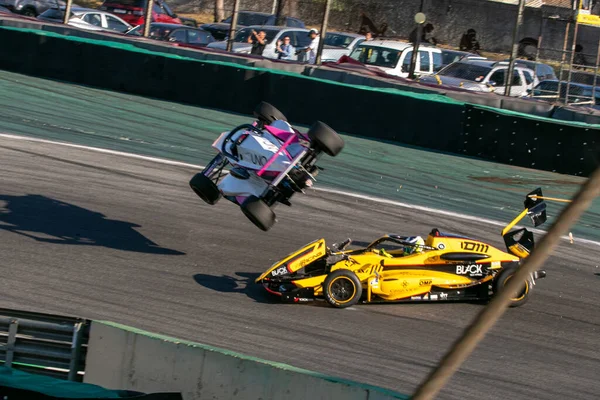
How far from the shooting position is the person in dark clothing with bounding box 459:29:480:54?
106 ft

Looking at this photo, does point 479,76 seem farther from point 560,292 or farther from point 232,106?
point 560,292

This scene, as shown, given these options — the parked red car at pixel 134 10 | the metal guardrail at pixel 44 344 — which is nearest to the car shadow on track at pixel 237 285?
the metal guardrail at pixel 44 344

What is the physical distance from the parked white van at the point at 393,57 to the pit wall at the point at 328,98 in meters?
3.88

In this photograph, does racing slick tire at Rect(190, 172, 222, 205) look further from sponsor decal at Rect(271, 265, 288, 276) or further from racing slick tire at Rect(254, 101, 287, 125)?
sponsor decal at Rect(271, 265, 288, 276)

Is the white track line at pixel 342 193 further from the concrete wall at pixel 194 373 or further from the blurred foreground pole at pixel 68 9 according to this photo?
the blurred foreground pole at pixel 68 9

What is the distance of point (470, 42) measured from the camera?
32719mm

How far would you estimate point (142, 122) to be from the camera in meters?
15.0

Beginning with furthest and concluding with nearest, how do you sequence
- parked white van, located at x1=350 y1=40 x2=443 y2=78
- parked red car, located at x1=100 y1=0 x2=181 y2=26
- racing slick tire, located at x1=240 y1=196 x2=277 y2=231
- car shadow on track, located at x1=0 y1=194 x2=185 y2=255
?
parked red car, located at x1=100 y1=0 x2=181 y2=26 < parked white van, located at x1=350 y1=40 x2=443 y2=78 < car shadow on track, located at x1=0 y1=194 x2=185 y2=255 < racing slick tire, located at x1=240 y1=196 x2=277 y2=231

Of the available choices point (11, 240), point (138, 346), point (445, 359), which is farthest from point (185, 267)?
point (445, 359)

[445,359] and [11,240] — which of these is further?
[11,240]

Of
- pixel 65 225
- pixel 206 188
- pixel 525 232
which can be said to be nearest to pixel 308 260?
pixel 206 188

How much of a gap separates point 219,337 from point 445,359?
467 centimetres

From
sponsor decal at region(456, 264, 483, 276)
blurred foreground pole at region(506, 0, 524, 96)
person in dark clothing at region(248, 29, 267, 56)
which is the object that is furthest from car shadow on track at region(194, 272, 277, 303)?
person in dark clothing at region(248, 29, 267, 56)

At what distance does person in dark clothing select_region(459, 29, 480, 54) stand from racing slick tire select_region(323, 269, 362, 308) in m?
26.3
